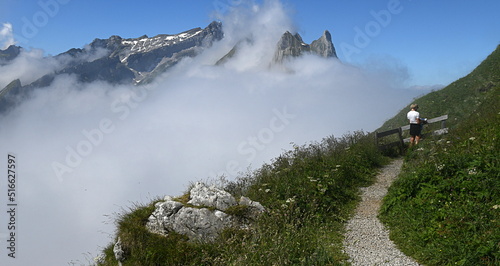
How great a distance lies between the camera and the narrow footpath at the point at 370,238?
21.9ft

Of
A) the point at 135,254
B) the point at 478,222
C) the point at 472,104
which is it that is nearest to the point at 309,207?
the point at 478,222

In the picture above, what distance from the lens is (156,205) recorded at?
8.18m

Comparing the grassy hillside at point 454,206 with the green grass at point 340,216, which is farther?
the green grass at point 340,216

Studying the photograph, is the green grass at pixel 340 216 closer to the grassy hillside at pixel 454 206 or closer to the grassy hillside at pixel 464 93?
the grassy hillside at pixel 454 206

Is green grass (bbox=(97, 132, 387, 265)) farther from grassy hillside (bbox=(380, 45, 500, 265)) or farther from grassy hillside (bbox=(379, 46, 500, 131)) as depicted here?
grassy hillside (bbox=(379, 46, 500, 131))

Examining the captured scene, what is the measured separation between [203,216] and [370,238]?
13.3 feet

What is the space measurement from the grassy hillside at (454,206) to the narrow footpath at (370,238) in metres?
0.25

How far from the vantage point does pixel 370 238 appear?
8.00m

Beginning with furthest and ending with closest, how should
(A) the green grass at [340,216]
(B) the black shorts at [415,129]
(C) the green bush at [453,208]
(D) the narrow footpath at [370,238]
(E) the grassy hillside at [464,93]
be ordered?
(E) the grassy hillside at [464,93]
(B) the black shorts at [415,129]
(D) the narrow footpath at [370,238]
(A) the green grass at [340,216]
(C) the green bush at [453,208]

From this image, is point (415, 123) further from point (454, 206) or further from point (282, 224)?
point (282, 224)

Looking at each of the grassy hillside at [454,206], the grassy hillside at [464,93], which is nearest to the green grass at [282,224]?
the grassy hillside at [454,206]

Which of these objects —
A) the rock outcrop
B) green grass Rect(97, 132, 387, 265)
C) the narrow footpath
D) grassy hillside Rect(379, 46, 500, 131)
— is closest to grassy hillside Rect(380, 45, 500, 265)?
the narrow footpath

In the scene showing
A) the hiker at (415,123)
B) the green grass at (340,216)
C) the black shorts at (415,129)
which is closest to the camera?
the green grass at (340,216)

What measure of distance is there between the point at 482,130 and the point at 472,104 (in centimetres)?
1889
